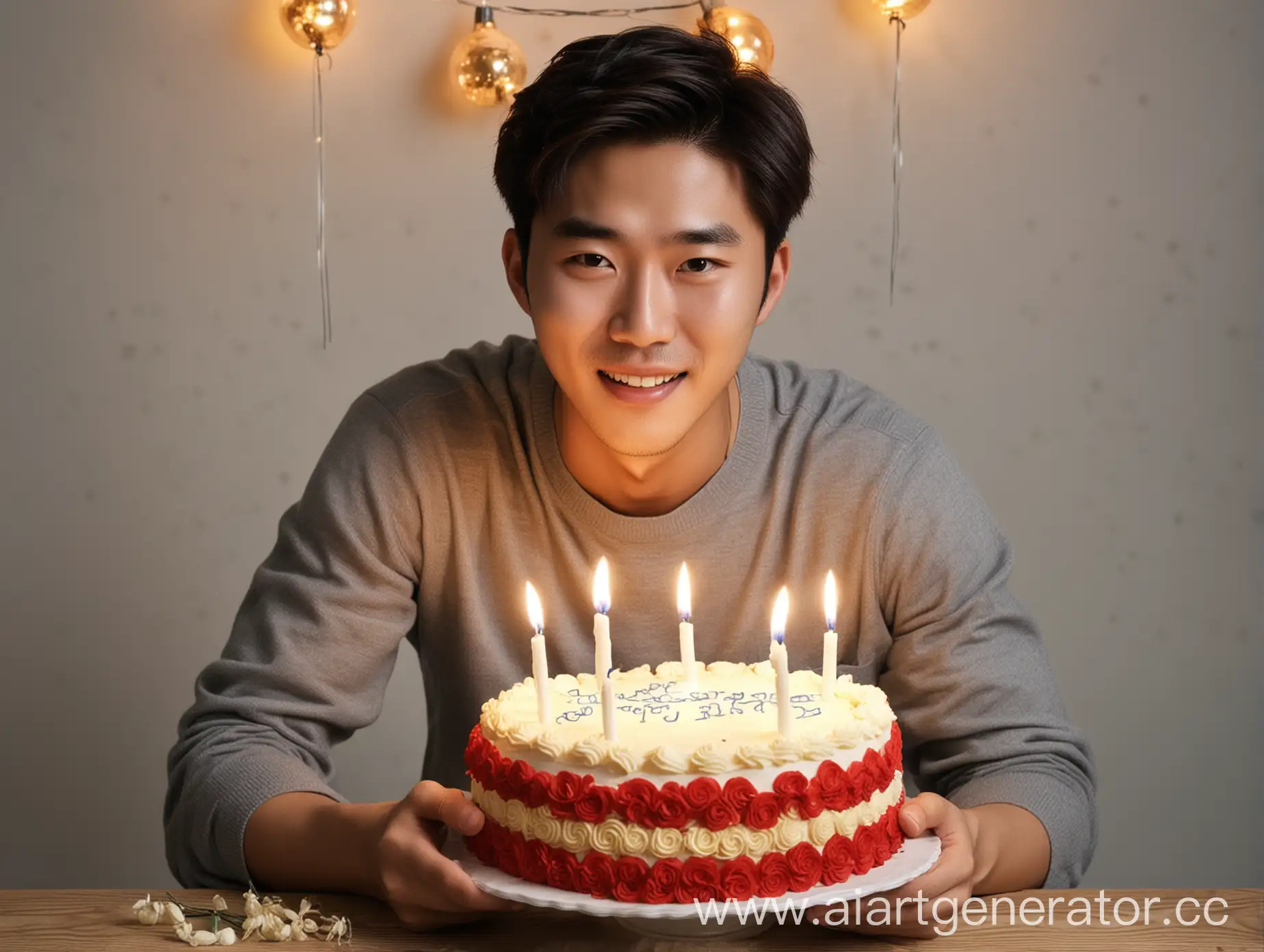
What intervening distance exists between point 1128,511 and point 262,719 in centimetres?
208

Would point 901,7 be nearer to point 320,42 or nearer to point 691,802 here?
point 320,42

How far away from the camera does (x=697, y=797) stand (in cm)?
129

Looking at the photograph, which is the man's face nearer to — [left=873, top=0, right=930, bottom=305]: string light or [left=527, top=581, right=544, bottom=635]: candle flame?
[left=527, top=581, right=544, bottom=635]: candle flame

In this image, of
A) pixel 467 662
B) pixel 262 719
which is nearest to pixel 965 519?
pixel 467 662

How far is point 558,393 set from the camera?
6.63 ft

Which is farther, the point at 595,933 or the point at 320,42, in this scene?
the point at 320,42

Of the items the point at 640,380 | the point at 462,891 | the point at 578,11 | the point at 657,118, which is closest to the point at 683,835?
the point at 462,891

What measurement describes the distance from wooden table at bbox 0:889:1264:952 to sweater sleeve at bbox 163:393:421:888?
0.46 ft

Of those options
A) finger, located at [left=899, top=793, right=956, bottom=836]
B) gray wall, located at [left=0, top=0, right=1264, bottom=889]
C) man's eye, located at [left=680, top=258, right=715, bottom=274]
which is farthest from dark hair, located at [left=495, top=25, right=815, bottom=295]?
gray wall, located at [left=0, top=0, right=1264, bottom=889]

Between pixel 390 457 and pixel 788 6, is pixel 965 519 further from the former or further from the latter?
pixel 788 6

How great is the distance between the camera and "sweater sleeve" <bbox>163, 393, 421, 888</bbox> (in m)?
1.67

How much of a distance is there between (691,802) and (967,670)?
64 centimetres

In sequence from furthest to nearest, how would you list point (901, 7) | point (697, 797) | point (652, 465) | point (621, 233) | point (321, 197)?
point (321, 197) → point (901, 7) → point (652, 465) → point (621, 233) → point (697, 797)

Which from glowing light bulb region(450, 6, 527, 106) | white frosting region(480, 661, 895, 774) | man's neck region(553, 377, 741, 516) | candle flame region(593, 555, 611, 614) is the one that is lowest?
white frosting region(480, 661, 895, 774)
